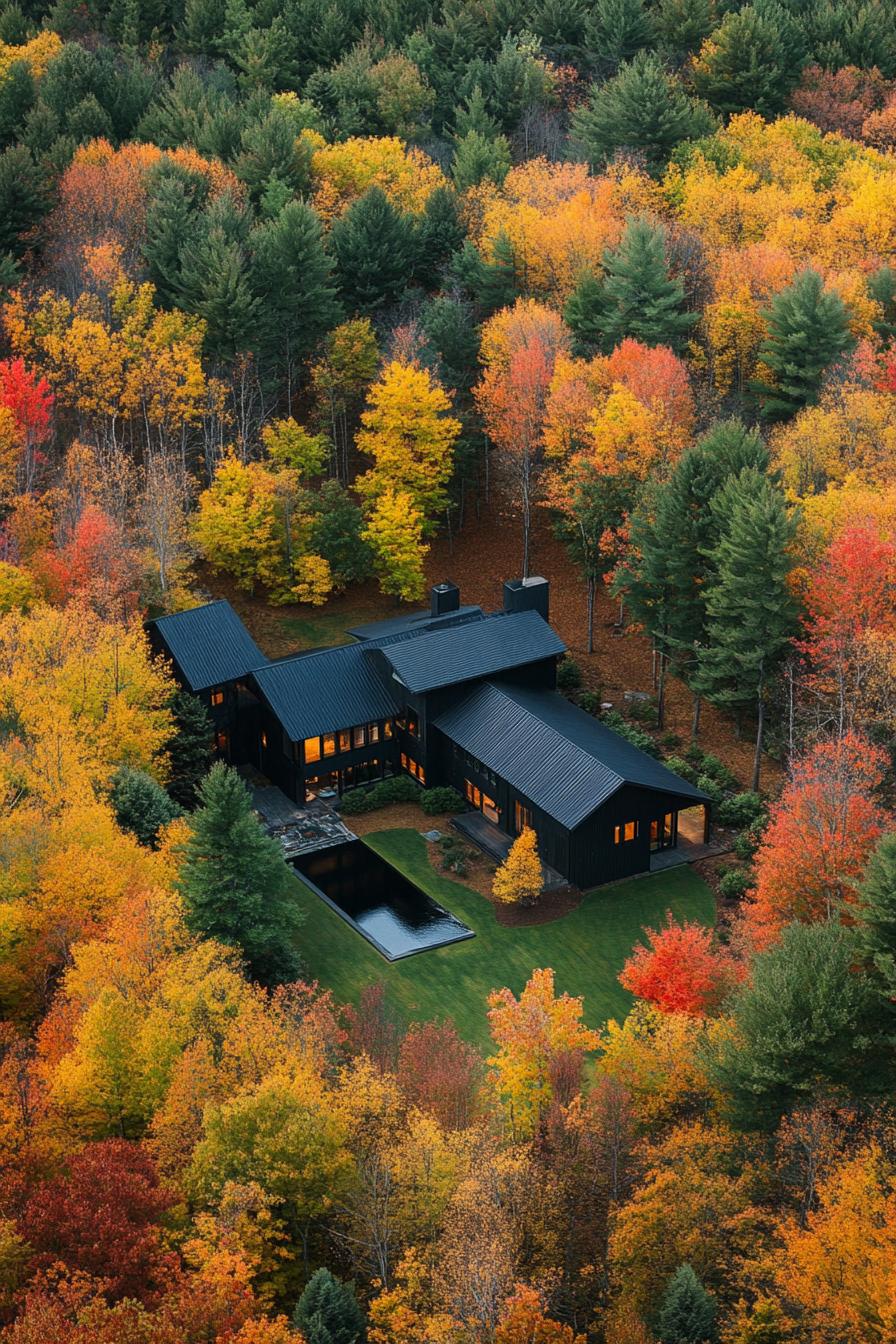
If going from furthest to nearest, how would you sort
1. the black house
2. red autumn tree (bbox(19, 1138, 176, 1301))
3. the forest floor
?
the forest floor → the black house → red autumn tree (bbox(19, 1138, 176, 1301))

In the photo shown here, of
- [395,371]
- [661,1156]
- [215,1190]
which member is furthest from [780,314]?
[215,1190]

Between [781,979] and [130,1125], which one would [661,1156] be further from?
[130,1125]

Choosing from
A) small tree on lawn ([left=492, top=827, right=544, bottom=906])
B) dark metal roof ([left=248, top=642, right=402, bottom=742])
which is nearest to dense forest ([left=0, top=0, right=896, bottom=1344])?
dark metal roof ([left=248, top=642, right=402, bottom=742])

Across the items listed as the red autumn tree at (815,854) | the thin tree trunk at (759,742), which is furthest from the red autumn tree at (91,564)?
the red autumn tree at (815,854)

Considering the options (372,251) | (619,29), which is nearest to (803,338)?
(372,251)

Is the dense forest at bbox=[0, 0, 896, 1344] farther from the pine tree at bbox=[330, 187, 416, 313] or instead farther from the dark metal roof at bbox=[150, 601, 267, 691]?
the dark metal roof at bbox=[150, 601, 267, 691]

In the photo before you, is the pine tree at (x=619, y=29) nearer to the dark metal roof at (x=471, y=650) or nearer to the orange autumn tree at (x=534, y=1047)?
the dark metal roof at (x=471, y=650)
